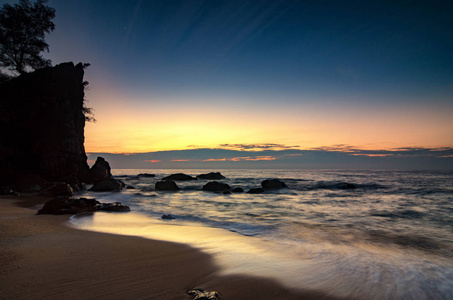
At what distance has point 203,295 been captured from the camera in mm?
2850

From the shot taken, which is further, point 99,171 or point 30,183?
point 99,171

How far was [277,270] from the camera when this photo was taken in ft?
13.6

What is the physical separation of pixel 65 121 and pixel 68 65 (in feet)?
21.0

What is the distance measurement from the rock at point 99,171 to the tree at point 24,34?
1250 centimetres

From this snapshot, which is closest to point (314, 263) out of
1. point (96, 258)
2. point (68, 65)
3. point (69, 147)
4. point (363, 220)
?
point (96, 258)

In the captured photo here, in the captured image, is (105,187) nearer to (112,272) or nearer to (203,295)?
(112,272)

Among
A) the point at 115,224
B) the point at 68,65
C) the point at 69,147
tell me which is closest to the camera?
the point at 115,224

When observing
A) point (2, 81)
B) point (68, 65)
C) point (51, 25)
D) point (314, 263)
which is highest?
point (51, 25)

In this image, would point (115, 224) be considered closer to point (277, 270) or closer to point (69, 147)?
point (277, 270)

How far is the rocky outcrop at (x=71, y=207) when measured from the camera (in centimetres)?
909

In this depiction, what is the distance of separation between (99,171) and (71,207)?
21964 millimetres

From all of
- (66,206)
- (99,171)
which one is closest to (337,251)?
(66,206)

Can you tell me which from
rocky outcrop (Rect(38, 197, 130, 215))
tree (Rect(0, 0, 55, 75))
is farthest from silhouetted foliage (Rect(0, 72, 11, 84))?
rocky outcrop (Rect(38, 197, 130, 215))

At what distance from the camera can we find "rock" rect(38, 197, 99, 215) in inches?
357
